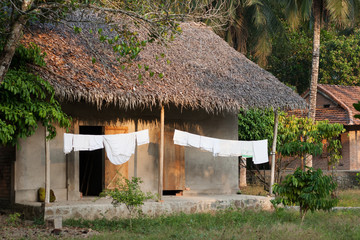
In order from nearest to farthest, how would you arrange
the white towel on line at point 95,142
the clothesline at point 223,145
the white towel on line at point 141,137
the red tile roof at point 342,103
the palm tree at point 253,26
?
1. the white towel on line at point 95,142
2. the white towel on line at point 141,137
3. the clothesline at point 223,145
4. the palm tree at point 253,26
5. the red tile roof at point 342,103

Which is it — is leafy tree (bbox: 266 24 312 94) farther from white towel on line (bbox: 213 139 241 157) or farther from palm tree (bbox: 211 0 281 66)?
white towel on line (bbox: 213 139 241 157)

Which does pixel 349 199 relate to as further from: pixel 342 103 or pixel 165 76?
pixel 342 103

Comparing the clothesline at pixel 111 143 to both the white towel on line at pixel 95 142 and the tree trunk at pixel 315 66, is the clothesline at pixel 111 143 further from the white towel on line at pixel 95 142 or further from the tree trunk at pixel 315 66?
the tree trunk at pixel 315 66

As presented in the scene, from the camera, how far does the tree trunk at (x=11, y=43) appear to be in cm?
815

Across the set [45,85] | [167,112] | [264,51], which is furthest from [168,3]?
[264,51]

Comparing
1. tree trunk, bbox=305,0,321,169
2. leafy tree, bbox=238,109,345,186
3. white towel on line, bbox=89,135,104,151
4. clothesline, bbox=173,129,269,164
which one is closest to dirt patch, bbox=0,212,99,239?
white towel on line, bbox=89,135,104,151

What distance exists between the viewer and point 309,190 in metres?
9.62

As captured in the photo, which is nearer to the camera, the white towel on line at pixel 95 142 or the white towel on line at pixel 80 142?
the white towel on line at pixel 80 142

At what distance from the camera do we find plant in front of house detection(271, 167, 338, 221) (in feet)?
31.3

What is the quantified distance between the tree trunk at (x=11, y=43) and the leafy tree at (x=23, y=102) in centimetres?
62

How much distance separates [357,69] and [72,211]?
61.5ft

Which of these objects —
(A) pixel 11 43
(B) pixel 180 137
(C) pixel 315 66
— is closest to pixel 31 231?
(A) pixel 11 43

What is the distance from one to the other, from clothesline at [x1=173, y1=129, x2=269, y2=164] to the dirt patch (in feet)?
11.0

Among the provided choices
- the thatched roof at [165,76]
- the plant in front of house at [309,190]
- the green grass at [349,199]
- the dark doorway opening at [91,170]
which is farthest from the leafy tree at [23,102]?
the green grass at [349,199]
